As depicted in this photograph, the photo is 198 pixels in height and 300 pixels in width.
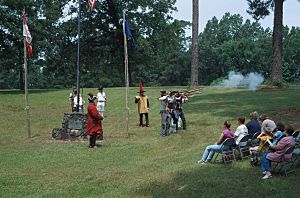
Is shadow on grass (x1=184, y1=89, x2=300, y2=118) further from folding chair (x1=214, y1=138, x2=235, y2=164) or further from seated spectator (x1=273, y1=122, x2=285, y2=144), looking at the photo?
seated spectator (x1=273, y1=122, x2=285, y2=144)

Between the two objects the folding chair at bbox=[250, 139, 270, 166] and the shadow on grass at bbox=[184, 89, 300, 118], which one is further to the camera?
the shadow on grass at bbox=[184, 89, 300, 118]

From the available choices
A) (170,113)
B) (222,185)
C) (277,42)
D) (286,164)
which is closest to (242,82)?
(277,42)

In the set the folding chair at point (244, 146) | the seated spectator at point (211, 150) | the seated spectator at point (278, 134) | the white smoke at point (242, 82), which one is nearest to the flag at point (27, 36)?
the seated spectator at point (211, 150)

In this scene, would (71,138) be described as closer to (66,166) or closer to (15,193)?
(66,166)

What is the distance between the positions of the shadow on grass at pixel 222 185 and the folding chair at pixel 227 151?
2.64 ft

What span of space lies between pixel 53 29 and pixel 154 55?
11.2m

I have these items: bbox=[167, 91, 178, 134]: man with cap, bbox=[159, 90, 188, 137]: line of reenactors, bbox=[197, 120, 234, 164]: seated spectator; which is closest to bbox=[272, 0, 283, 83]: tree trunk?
bbox=[159, 90, 188, 137]: line of reenactors

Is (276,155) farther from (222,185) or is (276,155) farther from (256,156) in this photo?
(222,185)

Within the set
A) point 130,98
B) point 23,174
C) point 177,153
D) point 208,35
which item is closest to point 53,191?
point 23,174

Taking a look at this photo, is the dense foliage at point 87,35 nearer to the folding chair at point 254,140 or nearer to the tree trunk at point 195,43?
the tree trunk at point 195,43

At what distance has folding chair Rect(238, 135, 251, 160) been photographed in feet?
37.2

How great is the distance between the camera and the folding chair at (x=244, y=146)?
37.2 feet

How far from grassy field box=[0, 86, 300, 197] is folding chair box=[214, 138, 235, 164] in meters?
0.39

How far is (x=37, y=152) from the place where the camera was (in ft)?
47.5
